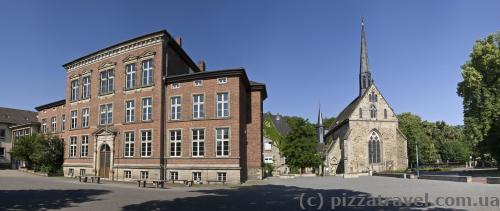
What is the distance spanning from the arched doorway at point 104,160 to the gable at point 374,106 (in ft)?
130

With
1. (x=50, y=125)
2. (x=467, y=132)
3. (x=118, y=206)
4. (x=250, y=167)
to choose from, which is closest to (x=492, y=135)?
(x=467, y=132)

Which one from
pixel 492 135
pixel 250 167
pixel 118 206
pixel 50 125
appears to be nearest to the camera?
pixel 118 206

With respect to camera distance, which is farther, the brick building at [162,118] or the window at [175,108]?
the window at [175,108]

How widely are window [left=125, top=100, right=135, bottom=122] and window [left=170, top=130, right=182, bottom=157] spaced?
457 cm

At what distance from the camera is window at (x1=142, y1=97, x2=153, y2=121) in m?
33.5

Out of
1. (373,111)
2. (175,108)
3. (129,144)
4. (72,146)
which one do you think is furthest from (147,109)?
(373,111)

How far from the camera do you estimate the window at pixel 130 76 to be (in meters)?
35.0

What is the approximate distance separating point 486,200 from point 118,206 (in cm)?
1609

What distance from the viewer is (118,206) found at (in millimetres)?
15297

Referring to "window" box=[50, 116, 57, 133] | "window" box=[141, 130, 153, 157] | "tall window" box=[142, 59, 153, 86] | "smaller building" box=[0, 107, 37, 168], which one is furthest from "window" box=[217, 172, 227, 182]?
"smaller building" box=[0, 107, 37, 168]

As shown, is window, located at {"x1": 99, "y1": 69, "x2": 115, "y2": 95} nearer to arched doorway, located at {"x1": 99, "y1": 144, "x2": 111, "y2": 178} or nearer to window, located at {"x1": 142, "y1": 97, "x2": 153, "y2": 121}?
window, located at {"x1": 142, "y1": 97, "x2": 153, "y2": 121}

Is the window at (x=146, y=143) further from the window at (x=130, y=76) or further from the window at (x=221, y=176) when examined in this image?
the window at (x=221, y=176)

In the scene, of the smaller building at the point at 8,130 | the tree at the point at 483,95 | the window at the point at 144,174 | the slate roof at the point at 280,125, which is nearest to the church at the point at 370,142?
the slate roof at the point at 280,125

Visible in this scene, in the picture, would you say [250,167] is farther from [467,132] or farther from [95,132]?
[467,132]
